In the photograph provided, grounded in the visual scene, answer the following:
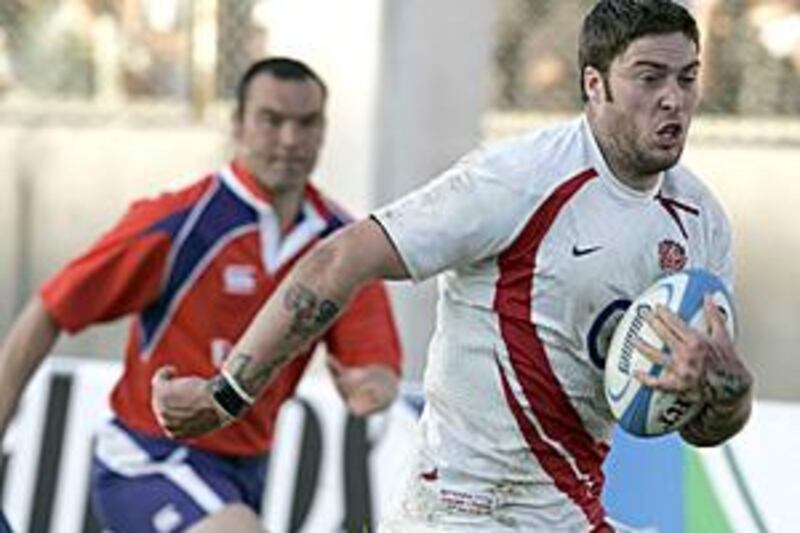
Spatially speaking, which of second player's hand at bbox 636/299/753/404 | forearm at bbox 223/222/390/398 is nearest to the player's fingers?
second player's hand at bbox 636/299/753/404

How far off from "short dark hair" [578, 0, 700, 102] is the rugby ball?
0.42m

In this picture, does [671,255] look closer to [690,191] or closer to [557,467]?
[690,191]

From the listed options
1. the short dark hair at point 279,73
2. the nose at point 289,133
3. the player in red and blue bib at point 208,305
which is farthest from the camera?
the short dark hair at point 279,73

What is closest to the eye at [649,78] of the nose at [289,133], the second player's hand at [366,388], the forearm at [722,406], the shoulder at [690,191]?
the shoulder at [690,191]

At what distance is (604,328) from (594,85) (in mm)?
452

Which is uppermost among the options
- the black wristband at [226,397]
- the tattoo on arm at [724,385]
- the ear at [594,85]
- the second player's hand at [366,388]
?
the ear at [594,85]

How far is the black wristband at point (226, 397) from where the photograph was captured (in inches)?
176

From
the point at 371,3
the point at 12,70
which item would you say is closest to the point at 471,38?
the point at 371,3

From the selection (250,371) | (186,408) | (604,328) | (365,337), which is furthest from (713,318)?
(365,337)

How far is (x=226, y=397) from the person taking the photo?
4.47m

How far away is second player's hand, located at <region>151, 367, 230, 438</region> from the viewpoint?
4.48m

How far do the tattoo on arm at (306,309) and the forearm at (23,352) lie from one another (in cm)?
143

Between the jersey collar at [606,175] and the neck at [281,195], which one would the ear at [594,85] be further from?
the neck at [281,195]

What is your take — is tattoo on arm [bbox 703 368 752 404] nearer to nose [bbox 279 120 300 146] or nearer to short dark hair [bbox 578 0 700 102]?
short dark hair [bbox 578 0 700 102]
